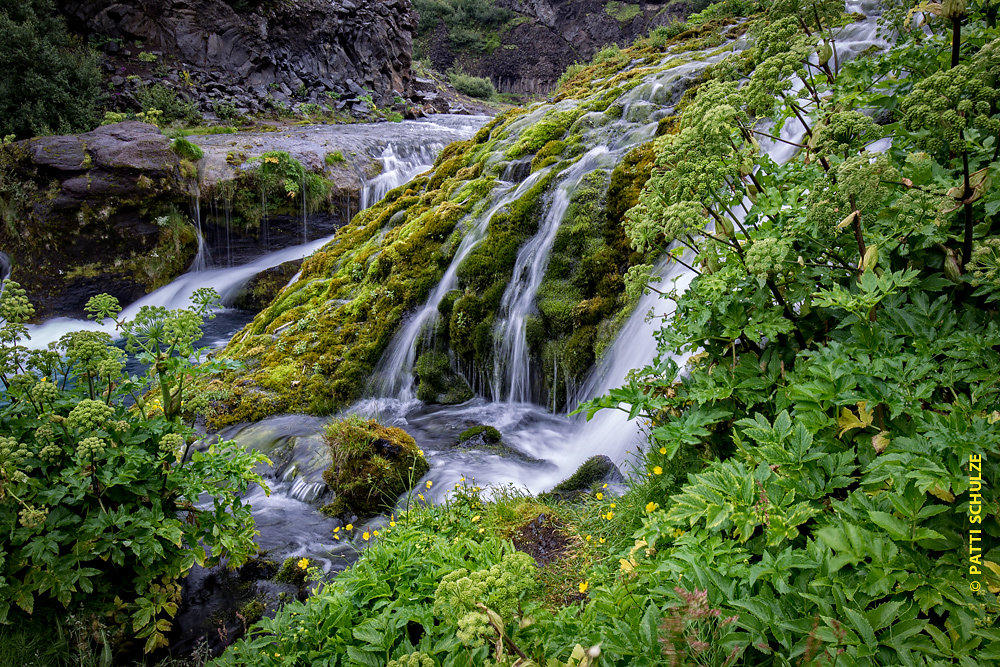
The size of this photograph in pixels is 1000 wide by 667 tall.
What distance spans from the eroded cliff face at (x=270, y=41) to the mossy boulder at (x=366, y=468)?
66.5 ft

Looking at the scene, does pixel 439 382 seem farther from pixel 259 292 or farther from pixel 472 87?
pixel 472 87

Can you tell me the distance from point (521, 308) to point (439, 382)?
1.38 metres

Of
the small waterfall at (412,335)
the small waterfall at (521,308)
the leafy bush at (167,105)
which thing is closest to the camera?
the small waterfall at (521,308)

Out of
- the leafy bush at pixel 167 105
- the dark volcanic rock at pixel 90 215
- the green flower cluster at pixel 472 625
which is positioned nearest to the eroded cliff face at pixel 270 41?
the leafy bush at pixel 167 105

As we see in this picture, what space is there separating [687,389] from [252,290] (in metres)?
12.1

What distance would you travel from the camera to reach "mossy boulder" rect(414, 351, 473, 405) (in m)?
6.15

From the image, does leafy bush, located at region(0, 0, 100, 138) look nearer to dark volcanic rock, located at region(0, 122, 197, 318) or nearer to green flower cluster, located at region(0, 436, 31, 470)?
dark volcanic rock, located at region(0, 122, 197, 318)

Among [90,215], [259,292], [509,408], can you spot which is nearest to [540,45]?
[259,292]

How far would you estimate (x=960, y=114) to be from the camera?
69.2 inches

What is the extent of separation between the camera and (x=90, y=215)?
1154 cm

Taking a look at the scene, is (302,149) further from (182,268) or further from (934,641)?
→ (934,641)

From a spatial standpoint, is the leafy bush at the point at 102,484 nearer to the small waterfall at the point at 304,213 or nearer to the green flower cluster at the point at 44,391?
the green flower cluster at the point at 44,391

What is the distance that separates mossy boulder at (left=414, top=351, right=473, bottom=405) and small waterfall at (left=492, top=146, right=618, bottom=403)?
47cm

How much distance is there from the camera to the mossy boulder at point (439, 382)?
242 inches
